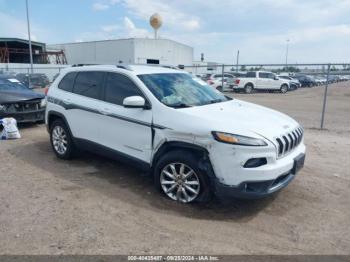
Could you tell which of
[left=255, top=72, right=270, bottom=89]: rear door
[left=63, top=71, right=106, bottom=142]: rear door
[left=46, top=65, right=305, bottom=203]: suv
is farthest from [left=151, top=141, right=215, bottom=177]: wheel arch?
[left=255, top=72, right=270, bottom=89]: rear door

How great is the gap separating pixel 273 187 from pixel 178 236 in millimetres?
1280

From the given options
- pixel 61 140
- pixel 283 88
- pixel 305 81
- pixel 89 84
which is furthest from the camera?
pixel 305 81

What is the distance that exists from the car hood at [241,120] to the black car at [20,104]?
6.21 metres

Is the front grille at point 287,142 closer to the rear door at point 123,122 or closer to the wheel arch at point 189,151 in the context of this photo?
the wheel arch at point 189,151

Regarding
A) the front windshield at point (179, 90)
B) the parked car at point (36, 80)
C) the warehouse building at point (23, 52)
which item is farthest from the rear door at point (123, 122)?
the warehouse building at point (23, 52)

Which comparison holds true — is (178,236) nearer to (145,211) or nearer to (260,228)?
(145,211)

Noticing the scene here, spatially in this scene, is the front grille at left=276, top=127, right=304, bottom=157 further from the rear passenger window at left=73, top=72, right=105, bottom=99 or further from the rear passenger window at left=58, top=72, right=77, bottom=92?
the rear passenger window at left=58, top=72, right=77, bottom=92

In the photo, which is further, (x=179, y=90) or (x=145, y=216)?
(x=179, y=90)

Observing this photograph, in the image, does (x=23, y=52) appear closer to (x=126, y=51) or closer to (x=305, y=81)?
(x=126, y=51)

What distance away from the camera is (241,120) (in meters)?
4.06

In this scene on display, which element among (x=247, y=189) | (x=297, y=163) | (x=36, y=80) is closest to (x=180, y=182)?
(x=247, y=189)

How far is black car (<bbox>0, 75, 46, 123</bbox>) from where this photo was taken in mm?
8609

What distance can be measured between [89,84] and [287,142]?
3.33m

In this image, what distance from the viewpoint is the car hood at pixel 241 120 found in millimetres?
3824
